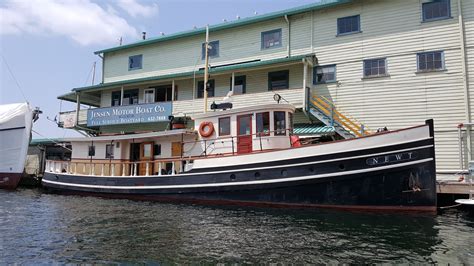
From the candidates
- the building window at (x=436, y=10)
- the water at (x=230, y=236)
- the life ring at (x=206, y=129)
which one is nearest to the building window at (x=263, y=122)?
the life ring at (x=206, y=129)

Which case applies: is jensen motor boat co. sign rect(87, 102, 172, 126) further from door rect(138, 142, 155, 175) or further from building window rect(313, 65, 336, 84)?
building window rect(313, 65, 336, 84)

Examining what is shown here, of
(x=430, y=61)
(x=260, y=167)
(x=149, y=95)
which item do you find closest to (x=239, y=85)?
(x=149, y=95)

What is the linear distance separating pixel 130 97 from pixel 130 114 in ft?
7.87

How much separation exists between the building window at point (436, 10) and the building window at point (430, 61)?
64.9 inches

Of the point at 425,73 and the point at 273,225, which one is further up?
the point at 425,73

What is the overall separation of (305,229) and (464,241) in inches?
→ 130

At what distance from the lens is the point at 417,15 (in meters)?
15.6

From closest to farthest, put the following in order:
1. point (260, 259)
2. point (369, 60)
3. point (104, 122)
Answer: point (260, 259) → point (369, 60) → point (104, 122)

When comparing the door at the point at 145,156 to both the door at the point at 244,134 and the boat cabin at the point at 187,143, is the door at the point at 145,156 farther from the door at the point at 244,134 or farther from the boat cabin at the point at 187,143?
the door at the point at 244,134

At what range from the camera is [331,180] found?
10.1 meters

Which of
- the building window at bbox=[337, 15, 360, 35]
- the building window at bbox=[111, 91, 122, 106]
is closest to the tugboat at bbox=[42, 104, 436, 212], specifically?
the building window at bbox=[337, 15, 360, 35]

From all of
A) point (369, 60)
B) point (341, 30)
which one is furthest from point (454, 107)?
point (341, 30)

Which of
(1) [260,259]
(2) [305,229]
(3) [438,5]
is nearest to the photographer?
(1) [260,259]

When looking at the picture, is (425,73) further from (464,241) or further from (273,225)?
(273,225)
